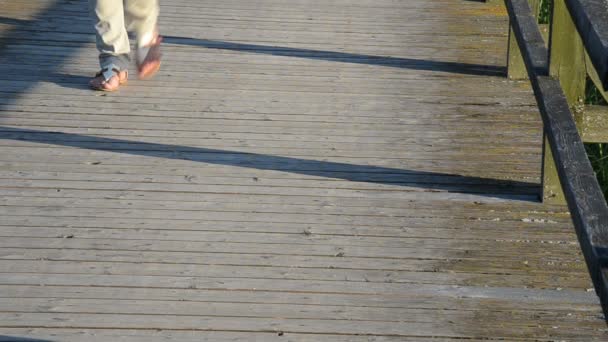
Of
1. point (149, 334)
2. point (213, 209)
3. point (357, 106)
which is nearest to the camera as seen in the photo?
point (149, 334)

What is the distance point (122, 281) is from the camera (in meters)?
3.76

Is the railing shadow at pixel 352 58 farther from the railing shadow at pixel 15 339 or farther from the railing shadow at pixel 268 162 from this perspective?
the railing shadow at pixel 15 339

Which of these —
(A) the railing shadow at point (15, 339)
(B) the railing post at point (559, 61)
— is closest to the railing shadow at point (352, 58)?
(B) the railing post at point (559, 61)

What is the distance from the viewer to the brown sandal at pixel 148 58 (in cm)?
552

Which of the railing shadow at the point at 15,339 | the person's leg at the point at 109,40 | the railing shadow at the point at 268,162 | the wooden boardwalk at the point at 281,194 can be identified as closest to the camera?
the railing shadow at the point at 15,339

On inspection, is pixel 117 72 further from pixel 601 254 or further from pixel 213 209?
pixel 601 254

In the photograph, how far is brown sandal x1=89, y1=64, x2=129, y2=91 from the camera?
5598 millimetres

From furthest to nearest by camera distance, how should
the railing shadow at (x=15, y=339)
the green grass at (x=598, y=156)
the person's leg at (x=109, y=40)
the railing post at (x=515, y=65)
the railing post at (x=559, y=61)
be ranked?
the green grass at (x=598, y=156)
the railing post at (x=515, y=65)
the person's leg at (x=109, y=40)
the railing post at (x=559, y=61)
the railing shadow at (x=15, y=339)

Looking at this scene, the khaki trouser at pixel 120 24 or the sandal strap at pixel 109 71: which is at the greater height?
the khaki trouser at pixel 120 24

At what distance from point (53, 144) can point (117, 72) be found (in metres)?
0.81

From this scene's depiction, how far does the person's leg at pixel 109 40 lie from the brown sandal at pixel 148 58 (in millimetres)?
132

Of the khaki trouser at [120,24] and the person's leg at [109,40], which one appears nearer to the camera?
the khaki trouser at [120,24]

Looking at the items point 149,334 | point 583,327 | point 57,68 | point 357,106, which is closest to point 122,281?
point 149,334

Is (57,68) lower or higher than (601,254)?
lower
